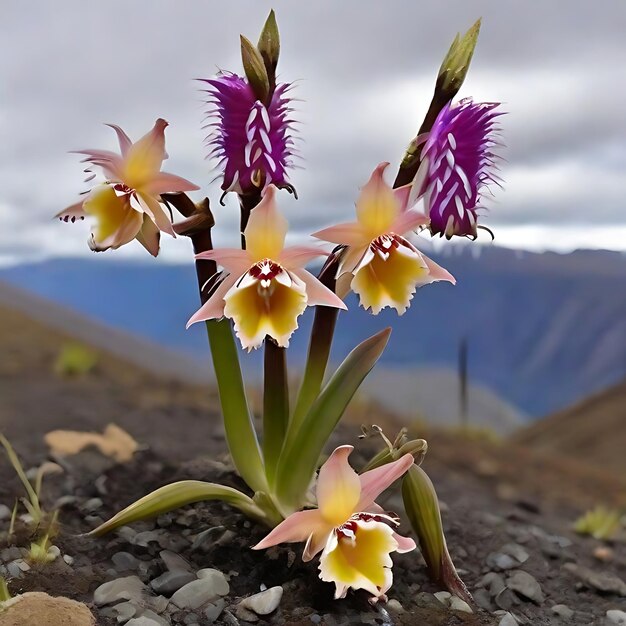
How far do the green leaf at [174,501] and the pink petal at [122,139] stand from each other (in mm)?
1122

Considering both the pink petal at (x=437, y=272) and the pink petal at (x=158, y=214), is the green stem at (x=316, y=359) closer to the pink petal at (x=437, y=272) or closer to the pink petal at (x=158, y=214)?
the pink petal at (x=437, y=272)

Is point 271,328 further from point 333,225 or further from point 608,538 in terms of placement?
point 608,538

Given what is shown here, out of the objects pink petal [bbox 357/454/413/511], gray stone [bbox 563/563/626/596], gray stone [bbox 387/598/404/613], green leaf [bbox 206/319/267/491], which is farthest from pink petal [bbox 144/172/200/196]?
gray stone [bbox 563/563/626/596]

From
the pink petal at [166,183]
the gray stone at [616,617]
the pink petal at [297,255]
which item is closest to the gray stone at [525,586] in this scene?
the gray stone at [616,617]

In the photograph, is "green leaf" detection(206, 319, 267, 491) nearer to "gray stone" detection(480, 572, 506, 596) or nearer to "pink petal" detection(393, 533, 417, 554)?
"pink petal" detection(393, 533, 417, 554)

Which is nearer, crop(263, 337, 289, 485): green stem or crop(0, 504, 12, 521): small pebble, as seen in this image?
crop(263, 337, 289, 485): green stem

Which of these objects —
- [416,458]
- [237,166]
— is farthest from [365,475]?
[237,166]

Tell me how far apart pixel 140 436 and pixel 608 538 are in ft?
8.52

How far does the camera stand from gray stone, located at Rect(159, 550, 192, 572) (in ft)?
8.33

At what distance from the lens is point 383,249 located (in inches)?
84.4

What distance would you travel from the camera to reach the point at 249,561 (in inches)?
102

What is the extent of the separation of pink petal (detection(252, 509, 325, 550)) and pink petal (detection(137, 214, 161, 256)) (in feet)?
2.92

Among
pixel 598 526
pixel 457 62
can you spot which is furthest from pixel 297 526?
pixel 598 526

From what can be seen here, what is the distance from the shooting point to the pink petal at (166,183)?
231 centimetres
